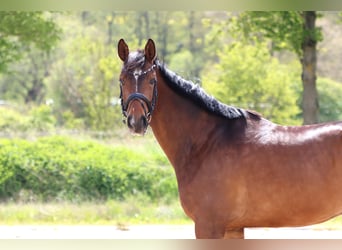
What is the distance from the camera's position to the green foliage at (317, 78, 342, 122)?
17.1m

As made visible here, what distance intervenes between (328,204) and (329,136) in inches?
16.9

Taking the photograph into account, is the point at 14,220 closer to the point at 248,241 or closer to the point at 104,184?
the point at 104,184

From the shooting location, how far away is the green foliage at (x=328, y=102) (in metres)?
17.1

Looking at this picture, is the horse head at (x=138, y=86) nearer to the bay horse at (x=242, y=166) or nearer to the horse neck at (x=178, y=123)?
the bay horse at (x=242, y=166)

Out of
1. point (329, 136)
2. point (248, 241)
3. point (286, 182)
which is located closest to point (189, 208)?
point (286, 182)

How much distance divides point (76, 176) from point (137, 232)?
2494 mm

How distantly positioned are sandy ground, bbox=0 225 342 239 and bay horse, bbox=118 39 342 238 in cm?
375

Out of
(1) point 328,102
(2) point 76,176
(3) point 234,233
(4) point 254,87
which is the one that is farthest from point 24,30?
(1) point 328,102

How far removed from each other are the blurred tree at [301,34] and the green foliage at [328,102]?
6.26 m

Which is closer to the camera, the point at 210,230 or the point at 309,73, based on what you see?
the point at 210,230

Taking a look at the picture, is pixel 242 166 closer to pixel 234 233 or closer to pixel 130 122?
pixel 234 233

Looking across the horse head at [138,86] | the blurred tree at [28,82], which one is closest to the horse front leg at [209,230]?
the horse head at [138,86]

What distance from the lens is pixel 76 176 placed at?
10516mm

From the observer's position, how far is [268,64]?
17.7m
